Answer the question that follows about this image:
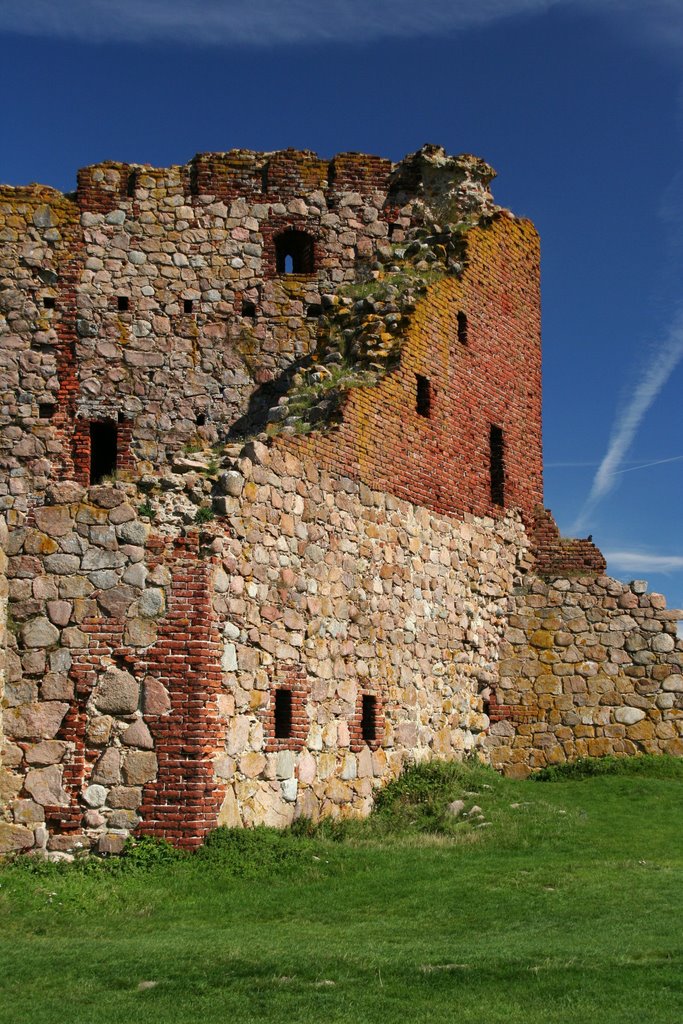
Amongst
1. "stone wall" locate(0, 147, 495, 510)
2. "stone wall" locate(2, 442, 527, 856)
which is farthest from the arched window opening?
"stone wall" locate(2, 442, 527, 856)

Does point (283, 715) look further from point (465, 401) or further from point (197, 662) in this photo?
point (465, 401)

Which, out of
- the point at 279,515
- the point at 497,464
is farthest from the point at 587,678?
the point at 279,515

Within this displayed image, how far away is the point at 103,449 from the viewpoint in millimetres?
19219

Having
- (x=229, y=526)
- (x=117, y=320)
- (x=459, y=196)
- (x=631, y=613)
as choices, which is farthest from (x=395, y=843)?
(x=459, y=196)

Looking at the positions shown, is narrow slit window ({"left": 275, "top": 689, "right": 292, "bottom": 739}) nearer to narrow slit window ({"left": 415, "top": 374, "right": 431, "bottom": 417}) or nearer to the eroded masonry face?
the eroded masonry face

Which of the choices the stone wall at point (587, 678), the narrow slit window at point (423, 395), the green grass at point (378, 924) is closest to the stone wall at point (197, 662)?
the green grass at point (378, 924)

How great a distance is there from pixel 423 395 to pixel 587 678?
520 cm

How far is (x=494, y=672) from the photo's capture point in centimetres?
1852

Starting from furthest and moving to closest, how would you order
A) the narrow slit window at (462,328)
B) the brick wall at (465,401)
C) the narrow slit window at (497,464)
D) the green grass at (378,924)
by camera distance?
the narrow slit window at (497,464)
the narrow slit window at (462,328)
the brick wall at (465,401)
the green grass at (378,924)

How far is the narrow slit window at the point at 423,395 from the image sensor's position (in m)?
17.7

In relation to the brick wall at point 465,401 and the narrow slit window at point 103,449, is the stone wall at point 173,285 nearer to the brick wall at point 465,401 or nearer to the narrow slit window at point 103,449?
the narrow slit window at point 103,449

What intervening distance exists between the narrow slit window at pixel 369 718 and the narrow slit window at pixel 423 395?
4.60 m

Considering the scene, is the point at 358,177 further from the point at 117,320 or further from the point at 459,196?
the point at 117,320

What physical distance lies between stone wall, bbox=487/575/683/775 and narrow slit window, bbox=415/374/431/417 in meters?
3.66
